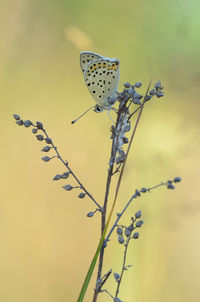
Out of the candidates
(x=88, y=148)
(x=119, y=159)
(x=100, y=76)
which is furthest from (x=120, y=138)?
(x=88, y=148)

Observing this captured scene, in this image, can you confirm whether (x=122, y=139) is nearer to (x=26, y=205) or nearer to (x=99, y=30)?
(x=26, y=205)

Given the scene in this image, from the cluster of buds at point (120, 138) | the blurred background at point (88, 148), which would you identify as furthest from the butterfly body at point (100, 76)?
the blurred background at point (88, 148)

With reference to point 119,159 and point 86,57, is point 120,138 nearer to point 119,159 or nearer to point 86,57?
point 119,159

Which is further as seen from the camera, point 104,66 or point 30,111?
point 30,111

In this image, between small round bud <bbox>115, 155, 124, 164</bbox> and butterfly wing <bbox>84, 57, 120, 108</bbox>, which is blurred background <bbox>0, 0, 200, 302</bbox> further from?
small round bud <bbox>115, 155, 124, 164</bbox>

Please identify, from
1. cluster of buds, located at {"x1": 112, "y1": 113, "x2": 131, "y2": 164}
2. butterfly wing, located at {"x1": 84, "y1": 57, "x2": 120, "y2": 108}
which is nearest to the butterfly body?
butterfly wing, located at {"x1": 84, "y1": 57, "x2": 120, "y2": 108}

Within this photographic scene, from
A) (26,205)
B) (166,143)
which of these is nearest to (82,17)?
(166,143)

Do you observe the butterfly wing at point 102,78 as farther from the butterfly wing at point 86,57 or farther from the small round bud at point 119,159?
the small round bud at point 119,159
